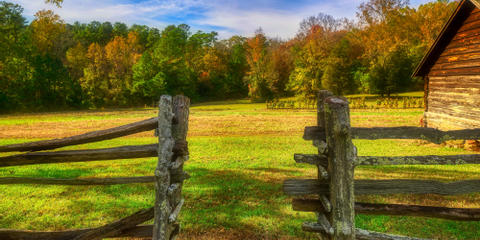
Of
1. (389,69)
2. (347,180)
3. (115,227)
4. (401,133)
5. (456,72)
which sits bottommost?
(115,227)

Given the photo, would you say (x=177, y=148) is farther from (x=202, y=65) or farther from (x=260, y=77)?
(x=202, y=65)

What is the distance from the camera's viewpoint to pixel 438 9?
49.4 m

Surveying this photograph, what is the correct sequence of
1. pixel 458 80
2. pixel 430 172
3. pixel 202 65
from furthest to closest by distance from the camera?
1. pixel 202 65
2. pixel 458 80
3. pixel 430 172

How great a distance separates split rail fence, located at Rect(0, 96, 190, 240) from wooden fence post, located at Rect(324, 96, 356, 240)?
5.83 feet

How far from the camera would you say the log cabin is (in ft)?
39.4

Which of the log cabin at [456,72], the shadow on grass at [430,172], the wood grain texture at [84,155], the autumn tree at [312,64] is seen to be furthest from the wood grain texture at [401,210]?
the autumn tree at [312,64]

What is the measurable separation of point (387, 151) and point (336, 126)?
35.4ft

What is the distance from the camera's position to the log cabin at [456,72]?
1201 centimetres

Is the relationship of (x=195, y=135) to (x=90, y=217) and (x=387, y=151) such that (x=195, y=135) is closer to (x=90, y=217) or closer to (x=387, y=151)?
(x=387, y=151)

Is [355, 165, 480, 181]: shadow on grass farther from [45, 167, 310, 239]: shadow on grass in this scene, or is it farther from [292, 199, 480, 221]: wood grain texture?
[292, 199, 480, 221]: wood grain texture

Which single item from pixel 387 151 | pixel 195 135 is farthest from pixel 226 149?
pixel 387 151

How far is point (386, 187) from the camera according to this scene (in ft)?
12.2

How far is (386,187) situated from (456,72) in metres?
12.7

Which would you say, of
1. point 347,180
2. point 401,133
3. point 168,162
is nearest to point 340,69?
point 401,133
